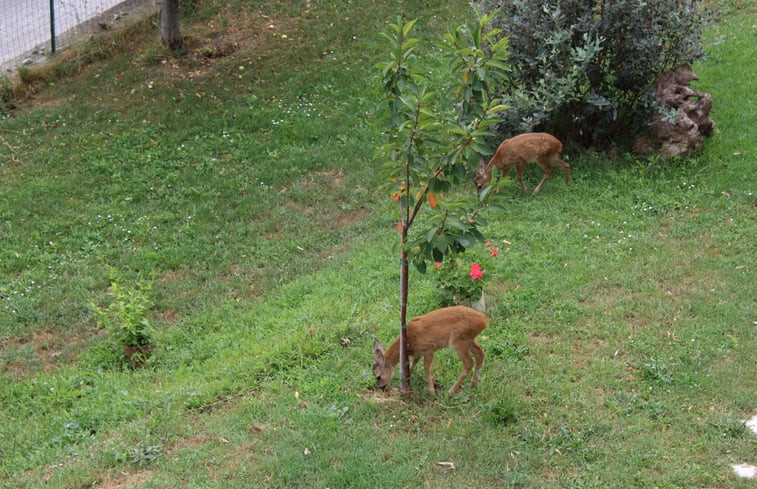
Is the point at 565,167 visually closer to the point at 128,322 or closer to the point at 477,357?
the point at 477,357

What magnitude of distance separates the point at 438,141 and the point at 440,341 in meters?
1.61

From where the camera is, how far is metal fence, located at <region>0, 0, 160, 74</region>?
14.9 metres

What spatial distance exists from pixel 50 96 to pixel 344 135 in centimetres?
551

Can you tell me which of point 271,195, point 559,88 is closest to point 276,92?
point 271,195

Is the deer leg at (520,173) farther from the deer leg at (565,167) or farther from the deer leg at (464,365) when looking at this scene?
the deer leg at (464,365)

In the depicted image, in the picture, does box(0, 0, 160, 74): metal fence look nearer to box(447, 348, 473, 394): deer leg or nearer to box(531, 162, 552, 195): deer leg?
box(531, 162, 552, 195): deer leg

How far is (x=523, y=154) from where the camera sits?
9.71m

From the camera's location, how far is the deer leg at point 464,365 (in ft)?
20.0

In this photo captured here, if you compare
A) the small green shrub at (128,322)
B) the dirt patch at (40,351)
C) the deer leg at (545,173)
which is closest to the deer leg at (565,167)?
the deer leg at (545,173)

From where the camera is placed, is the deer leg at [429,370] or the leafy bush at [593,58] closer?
the deer leg at [429,370]

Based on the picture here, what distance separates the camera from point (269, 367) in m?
7.09

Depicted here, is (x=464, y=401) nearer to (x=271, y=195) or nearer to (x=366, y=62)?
(x=271, y=195)

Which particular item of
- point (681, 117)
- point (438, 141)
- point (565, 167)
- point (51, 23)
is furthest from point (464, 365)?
point (51, 23)

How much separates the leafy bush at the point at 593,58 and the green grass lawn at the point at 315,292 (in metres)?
0.67
